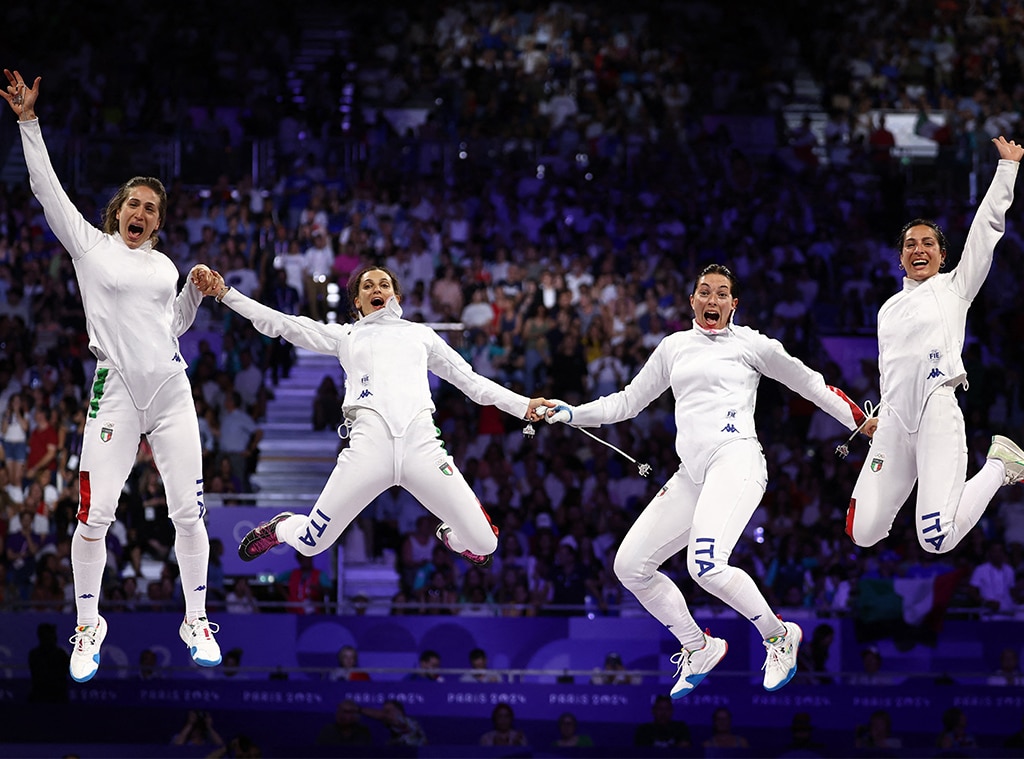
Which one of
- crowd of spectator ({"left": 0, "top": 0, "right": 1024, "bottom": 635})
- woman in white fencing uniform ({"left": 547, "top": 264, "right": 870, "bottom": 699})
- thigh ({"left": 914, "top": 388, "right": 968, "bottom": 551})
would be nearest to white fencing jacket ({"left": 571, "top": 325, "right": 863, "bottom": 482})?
woman in white fencing uniform ({"left": 547, "top": 264, "right": 870, "bottom": 699})

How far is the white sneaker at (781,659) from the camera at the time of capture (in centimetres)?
857

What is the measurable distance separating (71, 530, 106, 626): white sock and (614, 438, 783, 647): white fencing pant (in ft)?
10.7

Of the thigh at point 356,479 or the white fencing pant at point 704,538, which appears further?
the thigh at point 356,479

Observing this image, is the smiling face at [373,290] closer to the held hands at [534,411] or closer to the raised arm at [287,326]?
the raised arm at [287,326]

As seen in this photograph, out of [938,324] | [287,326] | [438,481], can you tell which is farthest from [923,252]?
[287,326]

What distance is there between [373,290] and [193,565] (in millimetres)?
2114

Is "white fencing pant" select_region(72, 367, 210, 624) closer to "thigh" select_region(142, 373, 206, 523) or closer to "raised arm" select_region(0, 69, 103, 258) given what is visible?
"thigh" select_region(142, 373, 206, 523)

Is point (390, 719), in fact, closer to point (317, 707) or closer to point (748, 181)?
point (317, 707)

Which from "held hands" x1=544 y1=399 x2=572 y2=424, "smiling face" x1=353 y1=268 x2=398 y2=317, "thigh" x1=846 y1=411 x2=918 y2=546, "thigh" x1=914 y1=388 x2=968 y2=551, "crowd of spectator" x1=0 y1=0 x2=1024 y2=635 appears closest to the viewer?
"thigh" x1=914 y1=388 x2=968 y2=551

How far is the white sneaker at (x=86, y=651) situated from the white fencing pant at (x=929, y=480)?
485 centimetres

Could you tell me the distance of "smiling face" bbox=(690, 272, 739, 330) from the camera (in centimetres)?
873

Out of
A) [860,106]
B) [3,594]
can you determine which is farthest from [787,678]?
[860,106]

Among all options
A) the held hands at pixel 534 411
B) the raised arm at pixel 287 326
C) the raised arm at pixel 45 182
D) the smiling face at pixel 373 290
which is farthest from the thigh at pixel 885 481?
the raised arm at pixel 45 182

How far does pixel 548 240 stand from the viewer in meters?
17.8
